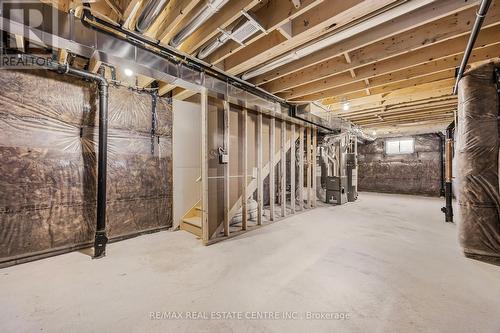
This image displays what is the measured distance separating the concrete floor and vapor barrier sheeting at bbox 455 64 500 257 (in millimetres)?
294

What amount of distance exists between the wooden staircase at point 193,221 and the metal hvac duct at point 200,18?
2487 millimetres

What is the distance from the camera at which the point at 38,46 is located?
2.43m

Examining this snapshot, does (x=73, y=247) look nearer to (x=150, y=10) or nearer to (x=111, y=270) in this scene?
(x=111, y=270)

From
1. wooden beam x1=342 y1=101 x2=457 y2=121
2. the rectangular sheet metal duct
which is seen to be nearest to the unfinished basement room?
the rectangular sheet metal duct

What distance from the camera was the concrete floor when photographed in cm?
138

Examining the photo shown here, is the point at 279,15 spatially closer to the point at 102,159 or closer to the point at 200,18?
the point at 200,18

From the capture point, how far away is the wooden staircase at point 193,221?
3228mm

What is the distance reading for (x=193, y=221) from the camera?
3.40 m

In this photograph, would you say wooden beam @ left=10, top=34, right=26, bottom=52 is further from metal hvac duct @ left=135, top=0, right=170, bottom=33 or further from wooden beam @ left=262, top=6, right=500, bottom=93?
wooden beam @ left=262, top=6, right=500, bottom=93

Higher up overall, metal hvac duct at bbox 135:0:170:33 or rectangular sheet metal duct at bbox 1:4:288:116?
metal hvac duct at bbox 135:0:170:33

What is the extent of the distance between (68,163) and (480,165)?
4.82 metres

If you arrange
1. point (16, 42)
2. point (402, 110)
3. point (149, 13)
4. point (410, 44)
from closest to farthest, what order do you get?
point (149, 13) → point (16, 42) → point (410, 44) → point (402, 110)

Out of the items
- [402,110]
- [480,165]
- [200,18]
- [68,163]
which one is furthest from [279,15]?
[402,110]

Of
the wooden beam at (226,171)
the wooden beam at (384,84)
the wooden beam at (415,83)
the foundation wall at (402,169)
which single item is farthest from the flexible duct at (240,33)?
the foundation wall at (402,169)
